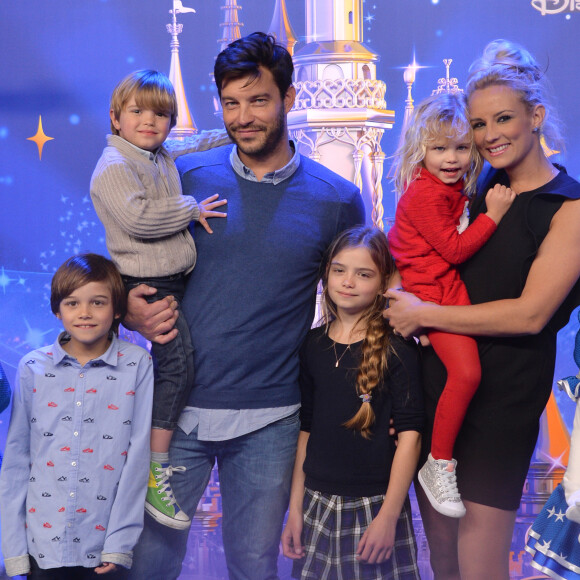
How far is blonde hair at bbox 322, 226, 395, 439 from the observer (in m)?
2.16

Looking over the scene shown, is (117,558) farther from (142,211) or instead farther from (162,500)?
(142,211)

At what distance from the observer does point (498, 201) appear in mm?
2078

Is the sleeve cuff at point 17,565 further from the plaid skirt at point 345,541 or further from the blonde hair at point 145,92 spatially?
the blonde hair at point 145,92

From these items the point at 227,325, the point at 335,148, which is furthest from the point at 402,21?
the point at 227,325

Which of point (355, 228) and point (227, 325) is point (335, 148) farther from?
point (227, 325)

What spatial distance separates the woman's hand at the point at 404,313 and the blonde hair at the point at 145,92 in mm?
860

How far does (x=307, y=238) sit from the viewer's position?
2.28m

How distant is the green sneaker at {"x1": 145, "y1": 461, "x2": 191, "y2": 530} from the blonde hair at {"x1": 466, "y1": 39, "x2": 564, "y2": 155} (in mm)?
1384

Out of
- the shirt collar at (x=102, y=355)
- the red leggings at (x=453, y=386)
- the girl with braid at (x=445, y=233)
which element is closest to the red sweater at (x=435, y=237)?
the girl with braid at (x=445, y=233)

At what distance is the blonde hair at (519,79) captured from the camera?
6.70 ft

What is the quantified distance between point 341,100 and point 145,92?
54.6 inches

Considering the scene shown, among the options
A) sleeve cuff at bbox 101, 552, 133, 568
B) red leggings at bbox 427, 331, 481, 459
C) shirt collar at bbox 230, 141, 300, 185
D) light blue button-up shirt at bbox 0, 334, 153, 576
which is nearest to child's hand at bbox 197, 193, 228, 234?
shirt collar at bbox 230, 141, 300, 185

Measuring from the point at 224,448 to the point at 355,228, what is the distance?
30.4 inches

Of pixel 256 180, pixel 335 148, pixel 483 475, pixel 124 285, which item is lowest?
pixel 483 475
